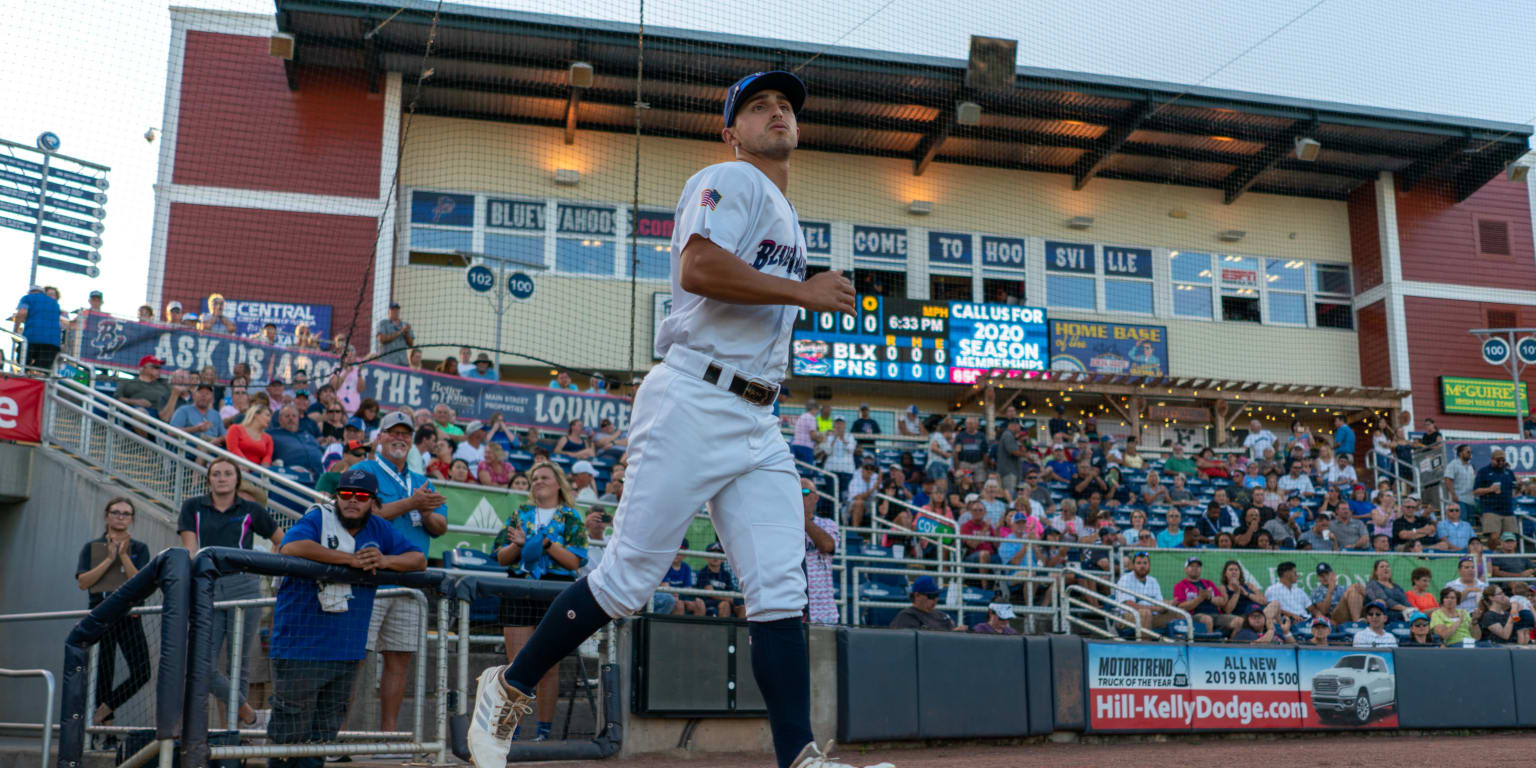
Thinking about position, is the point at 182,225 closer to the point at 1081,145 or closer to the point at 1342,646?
the point at 1081,145

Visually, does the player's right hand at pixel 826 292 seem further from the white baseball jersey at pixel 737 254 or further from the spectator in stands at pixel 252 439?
the spectator in stands at pixel 252 439

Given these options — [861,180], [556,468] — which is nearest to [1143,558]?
[556,468]

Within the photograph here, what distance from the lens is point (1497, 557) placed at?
1659cm

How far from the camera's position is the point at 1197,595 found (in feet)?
45.7

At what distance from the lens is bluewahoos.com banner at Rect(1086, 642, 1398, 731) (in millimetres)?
11734

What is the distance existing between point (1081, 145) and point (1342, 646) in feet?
52.1

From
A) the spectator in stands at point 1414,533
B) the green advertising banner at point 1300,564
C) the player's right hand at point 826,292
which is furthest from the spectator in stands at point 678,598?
the spectator in stands at point 1414,533

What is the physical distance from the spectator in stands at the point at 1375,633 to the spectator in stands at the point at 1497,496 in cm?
798

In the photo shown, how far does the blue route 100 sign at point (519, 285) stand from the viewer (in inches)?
952

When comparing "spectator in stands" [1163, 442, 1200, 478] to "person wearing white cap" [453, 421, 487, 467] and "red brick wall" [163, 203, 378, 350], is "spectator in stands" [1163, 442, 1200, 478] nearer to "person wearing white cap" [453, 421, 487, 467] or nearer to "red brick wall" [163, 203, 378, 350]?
"person wearing white cap" [453, 421, 487, 467]

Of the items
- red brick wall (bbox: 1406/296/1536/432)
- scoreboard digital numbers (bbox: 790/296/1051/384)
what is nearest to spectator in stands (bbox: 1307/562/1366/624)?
scoreboard digital numbers (bbox: 790/296/1051/384)

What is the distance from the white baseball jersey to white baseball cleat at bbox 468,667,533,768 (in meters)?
1.03

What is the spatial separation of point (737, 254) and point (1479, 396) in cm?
2894

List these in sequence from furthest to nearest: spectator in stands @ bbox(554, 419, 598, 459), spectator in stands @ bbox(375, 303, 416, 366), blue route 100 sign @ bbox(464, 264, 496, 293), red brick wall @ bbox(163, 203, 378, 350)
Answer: blue route 100 sign @ bbox(464, 264, 496, 293), red brick wall @ bbox(163, 203, 378, 350), spectator in stands @ bbox(375, 303, 416, 366), spectator in stands @ bbox(554, 419, 598, 459)
